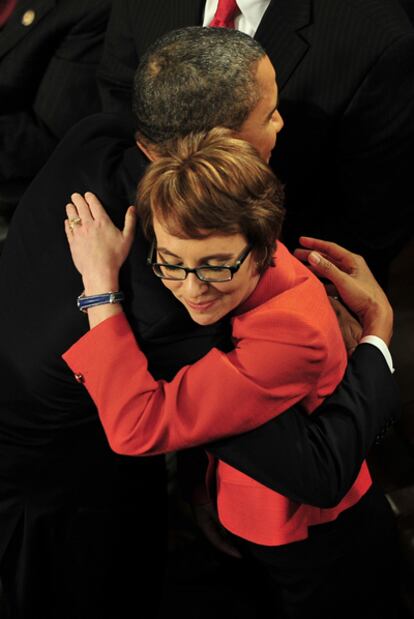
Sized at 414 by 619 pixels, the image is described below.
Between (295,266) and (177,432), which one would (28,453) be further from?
(295,266)

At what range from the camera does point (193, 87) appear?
1200 millimetres

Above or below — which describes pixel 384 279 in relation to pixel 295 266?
below

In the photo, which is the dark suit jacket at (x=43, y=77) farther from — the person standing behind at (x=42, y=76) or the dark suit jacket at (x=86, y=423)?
the dark suit jacket at (x=86, y=423)

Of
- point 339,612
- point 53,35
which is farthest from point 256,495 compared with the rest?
point 53,35

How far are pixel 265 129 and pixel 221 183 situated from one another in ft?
1.10

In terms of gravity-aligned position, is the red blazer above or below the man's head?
below

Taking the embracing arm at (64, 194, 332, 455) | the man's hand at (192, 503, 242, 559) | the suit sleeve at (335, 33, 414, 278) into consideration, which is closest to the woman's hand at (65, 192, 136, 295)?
the embracing arm at (64, 194, 332, 455)

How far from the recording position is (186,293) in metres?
1.12

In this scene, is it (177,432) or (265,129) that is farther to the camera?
(265,129)

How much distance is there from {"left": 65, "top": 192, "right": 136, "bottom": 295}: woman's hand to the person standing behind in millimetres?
1188

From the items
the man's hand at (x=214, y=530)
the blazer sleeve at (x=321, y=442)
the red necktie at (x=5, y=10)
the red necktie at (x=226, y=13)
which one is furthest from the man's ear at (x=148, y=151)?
the red necktie at (x=5, y=10)

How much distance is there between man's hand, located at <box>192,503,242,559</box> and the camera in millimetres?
1943

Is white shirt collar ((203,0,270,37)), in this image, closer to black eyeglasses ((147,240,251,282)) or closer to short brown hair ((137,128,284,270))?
short brown hair ((137,128,284,270))

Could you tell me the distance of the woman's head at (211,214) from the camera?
1031mm
